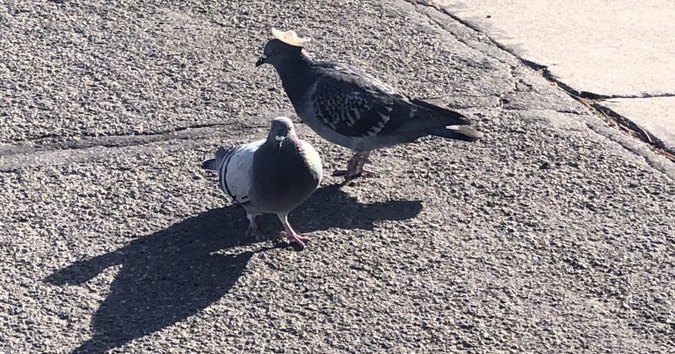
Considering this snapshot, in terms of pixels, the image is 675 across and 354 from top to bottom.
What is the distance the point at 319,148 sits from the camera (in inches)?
248

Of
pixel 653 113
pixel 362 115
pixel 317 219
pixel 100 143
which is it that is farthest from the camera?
pixel 653 113

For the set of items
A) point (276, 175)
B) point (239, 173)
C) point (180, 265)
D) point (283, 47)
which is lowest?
point (180, 265)

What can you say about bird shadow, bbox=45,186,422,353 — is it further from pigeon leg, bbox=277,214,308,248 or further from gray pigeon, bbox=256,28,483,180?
gray pigeon, bbox=256,28,483,180

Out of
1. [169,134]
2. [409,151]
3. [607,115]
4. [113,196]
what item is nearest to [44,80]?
[169,134]

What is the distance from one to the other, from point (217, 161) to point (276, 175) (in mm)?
601

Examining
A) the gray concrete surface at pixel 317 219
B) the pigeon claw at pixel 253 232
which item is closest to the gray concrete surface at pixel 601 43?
the gray concrete surface at pixel 317 219

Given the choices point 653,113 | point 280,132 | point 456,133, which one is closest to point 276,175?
point 280,132

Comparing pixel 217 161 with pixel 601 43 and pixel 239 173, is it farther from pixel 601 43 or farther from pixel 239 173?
pixel 601 43

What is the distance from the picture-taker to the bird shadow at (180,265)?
15.3 feet

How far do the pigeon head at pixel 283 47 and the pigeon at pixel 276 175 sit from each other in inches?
40.0

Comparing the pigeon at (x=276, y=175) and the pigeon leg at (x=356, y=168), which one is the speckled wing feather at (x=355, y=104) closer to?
the pigeon leg at (x=356, y=168)

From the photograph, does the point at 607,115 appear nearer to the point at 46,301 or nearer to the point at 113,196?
the point at 113,196

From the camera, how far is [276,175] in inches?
199

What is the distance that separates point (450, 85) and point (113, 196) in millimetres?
2293
